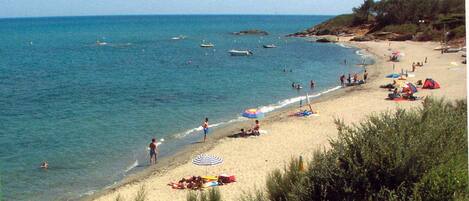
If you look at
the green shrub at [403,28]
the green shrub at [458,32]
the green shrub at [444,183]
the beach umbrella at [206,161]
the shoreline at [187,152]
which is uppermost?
the green shrub at [403,28]

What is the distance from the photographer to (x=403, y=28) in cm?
8138

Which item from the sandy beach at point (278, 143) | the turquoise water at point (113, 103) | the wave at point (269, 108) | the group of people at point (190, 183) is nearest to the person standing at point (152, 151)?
the turquoise water at point (113, 103)

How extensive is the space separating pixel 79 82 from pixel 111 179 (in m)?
29.2

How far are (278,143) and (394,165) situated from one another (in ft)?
46.8

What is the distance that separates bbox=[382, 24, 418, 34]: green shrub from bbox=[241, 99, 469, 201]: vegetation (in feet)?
245

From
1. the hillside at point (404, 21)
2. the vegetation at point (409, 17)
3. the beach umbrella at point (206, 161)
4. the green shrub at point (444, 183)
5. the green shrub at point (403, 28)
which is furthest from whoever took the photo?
the green shrub at point (403, 28)

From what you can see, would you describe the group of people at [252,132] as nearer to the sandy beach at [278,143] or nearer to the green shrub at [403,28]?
the sandy beach at [278,143]

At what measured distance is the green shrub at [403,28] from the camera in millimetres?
79406

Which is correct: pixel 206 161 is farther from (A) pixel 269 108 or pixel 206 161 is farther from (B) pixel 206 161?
(A) pixel 269 108

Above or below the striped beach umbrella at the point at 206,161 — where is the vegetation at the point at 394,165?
above

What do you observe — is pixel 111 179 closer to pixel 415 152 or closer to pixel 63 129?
pixel 63 129

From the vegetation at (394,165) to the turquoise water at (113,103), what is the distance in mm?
11438

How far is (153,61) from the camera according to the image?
64.7 metres

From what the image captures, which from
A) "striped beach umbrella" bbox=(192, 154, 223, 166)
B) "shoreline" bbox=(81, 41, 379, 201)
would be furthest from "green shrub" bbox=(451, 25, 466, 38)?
"striped beach umbrella" bbox=(192, 154, 223, 166)
